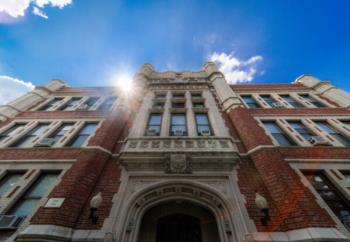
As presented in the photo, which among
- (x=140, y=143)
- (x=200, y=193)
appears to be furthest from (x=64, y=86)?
(x=200, y=193)

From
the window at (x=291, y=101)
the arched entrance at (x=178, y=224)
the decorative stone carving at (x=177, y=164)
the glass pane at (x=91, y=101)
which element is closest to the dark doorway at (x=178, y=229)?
the arched entrance at (x=178, y=224)

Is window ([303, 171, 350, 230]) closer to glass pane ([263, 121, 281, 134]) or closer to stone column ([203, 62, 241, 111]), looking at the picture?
glass pane ([263, 121, 281, 134])

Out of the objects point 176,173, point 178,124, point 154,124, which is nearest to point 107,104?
point 154,124

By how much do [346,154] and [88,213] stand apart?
11.5 meters

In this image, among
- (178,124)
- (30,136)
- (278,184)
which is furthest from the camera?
(178,124)

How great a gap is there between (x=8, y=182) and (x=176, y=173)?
754 cm

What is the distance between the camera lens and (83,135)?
10.4 m

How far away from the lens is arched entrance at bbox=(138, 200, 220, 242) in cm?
704

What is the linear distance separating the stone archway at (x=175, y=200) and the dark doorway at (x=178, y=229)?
819 mm

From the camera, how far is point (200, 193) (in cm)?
725

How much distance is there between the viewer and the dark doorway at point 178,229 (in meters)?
7.16

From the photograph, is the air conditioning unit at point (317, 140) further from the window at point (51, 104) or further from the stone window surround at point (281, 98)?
the window at point (51, 104)

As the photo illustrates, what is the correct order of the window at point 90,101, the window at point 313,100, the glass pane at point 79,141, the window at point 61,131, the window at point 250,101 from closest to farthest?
1. the glass pane at point 79,141
2. the window at point 61,131
3. the window at point 313,100
4. the window at point 250,101
5. the window at point 90,101

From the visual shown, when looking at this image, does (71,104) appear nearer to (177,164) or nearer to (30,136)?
(30,136)
